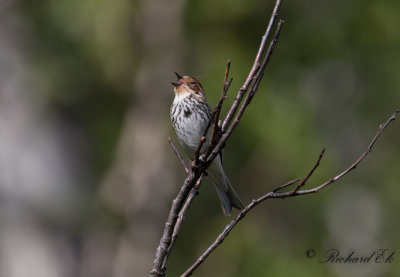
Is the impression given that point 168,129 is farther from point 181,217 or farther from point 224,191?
point 181,217

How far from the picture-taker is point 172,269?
397 inches

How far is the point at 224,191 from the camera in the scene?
5.16 metres

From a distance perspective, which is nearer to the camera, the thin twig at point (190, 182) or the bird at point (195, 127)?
the thin twig at point (190, 182)

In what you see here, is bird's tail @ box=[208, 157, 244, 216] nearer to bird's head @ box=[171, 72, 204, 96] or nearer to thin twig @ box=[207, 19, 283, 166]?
bird's head @ box=[171, 72, 204, 96]

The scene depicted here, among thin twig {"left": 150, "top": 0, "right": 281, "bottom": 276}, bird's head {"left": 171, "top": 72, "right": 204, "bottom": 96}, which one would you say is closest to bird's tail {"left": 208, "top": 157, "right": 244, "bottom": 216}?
bird's head {"left": 171, "top": 72, "right": 204, "bottom": 96}

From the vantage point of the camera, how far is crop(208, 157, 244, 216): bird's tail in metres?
5.02

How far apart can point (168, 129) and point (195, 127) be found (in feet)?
15.6

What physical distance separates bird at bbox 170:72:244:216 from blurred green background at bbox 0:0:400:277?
3187 millimetres

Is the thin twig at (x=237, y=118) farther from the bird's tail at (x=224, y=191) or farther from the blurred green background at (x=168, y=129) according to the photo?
the blurred green background at (x=168, y=129)

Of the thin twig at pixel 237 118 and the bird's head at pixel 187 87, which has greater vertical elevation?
the bird's head at pixel 187 87

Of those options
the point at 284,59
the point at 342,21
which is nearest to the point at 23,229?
the point at 284,59

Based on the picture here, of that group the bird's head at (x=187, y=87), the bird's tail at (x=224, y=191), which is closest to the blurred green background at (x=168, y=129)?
the bird's head at (x=187, y=87)

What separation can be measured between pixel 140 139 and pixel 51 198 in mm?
1723

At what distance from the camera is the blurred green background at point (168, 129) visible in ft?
30.9
